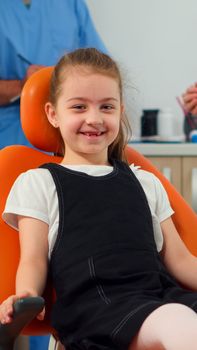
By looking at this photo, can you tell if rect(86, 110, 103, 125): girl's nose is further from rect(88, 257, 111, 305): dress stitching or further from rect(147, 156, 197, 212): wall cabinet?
rect(147, 156, 197, 212): wall cabinet

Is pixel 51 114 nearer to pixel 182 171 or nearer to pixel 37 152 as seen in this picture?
pixel 37 152

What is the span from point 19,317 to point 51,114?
54 cm

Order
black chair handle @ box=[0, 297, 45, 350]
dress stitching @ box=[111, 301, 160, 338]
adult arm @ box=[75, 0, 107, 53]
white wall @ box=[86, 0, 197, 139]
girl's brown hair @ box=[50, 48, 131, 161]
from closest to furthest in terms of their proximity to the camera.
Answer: black chair handle @ box=[0, 297, 45, 350] → dress stitching @ box=[111, 301, 160, 338] → girl's brown hair @ box=[50, 48, 131, 161] → adult arm @ box=[75, 0, 107, 53] → white wall @ box=[86, 0, 197, 139]


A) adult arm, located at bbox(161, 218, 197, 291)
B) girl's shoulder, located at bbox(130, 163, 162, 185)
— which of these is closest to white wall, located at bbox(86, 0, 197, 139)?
girl's shoulder, located at bbox(130, 163, 162, 185)

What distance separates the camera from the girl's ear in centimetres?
141

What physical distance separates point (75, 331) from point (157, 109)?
1788 millimetres

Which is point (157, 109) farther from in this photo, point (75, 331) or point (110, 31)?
point (75, 331)

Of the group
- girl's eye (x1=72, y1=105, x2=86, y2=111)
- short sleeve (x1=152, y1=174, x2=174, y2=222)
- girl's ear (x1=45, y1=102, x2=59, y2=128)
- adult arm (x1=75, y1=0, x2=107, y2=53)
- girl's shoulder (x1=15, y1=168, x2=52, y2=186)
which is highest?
adult arm (x1=75, y1=0, x2=107, y2=53)

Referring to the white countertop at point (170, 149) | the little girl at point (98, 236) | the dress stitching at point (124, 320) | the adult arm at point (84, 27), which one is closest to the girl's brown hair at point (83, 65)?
the little girl at point (98, 236)

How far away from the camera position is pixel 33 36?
2.12m

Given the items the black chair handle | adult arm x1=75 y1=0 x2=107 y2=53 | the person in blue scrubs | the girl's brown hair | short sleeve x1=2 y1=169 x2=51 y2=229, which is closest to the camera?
the black chair handle

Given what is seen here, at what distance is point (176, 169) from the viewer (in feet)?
8.41

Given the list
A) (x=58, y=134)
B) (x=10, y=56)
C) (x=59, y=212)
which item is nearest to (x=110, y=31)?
(x=10, y=56)

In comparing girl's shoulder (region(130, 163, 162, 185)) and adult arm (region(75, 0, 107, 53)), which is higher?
adult arm (region(75, 0, 107, 53))
